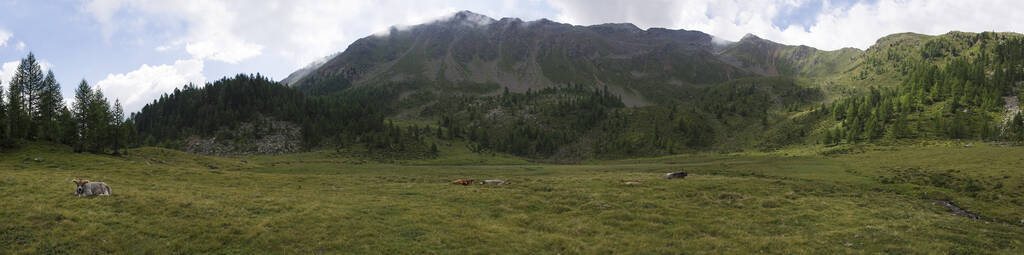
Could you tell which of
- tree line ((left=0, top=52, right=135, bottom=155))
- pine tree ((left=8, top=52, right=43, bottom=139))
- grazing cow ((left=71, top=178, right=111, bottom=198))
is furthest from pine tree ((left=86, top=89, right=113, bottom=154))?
Answer: grazing cow ((left=71, top=178, right=111, bottom=198))

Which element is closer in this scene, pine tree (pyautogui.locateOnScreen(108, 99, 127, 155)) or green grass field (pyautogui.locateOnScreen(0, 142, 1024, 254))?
green grass field (pyautogui.locateOnScreen(0, 142, 1024, 254))

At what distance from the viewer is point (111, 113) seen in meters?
64.6

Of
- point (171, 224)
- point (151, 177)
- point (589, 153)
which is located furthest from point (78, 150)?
point (589, 153)

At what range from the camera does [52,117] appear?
213 feet

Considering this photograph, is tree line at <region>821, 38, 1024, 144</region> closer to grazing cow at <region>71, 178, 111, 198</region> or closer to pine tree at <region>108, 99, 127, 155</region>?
grazing cow at <region>71, 178, 111, 198</region>

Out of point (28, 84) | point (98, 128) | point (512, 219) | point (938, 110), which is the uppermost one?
point (28, 84)

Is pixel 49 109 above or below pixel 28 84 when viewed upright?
below

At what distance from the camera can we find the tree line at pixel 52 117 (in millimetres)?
52844

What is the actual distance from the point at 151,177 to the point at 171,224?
91.2 feet

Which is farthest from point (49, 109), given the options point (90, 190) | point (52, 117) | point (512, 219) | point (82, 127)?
point (512, 219)

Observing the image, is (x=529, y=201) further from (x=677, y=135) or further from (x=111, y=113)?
(x=677, y=135)

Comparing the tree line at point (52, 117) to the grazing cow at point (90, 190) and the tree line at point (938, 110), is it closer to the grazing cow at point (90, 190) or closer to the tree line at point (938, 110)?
the grazing cow at point (90, 190)

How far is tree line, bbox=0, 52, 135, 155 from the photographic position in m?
52.8

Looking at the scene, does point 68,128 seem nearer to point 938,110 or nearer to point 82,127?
point 82,127
